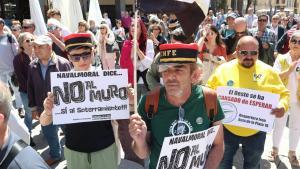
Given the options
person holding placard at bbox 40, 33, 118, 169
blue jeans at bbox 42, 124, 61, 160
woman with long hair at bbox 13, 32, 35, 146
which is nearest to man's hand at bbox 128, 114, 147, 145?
person holding placard at bbox 40, 33, 118, 169

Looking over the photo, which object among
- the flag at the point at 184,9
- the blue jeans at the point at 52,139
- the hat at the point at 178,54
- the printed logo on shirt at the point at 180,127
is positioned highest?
the flag at the point at 184,9

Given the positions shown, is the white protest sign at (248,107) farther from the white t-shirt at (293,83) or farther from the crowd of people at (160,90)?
the white t-shirt at (293,83)

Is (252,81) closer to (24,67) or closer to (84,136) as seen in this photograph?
(84,136)

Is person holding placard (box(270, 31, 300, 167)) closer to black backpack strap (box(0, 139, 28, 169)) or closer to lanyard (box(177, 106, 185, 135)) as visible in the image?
lanyard (box(177, 106, 185, 135))

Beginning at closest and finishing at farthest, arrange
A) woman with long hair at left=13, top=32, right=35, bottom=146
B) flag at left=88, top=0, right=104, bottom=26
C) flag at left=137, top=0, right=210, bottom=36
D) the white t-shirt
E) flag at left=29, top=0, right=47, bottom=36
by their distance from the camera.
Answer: flag at left=137, top=0, right=210, bottom=36
the white t-shirt
woman with long hair at left=13, top=32, right=35, bottom=146
flag at left=29, top=0, right=47, bottom=36
flag at left=88, top=0, right=104, bottom=26

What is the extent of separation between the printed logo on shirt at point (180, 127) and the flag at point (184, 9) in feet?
2.54

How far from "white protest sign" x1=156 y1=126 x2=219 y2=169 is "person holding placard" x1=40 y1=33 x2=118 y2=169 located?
825mm

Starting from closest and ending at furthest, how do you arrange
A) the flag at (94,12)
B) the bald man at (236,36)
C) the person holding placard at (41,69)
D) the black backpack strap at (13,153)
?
1. the black backpack strap at (13,153)
2. the person holding placard at (41,69)
3. the bald man at (236,36)
4. the flag at (94,12)

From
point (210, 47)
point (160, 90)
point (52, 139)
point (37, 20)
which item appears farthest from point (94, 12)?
point (160, 90)

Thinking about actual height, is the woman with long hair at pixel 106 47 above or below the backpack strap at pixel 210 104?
below

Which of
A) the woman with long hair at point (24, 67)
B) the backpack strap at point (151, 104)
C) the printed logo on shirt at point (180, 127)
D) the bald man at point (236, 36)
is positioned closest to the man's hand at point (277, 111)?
the printed logo on shirt at point (180, 127)

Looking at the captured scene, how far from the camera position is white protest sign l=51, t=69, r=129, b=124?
2.96 m

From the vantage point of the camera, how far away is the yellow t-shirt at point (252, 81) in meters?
3.55

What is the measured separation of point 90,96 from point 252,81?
5.00 feet
